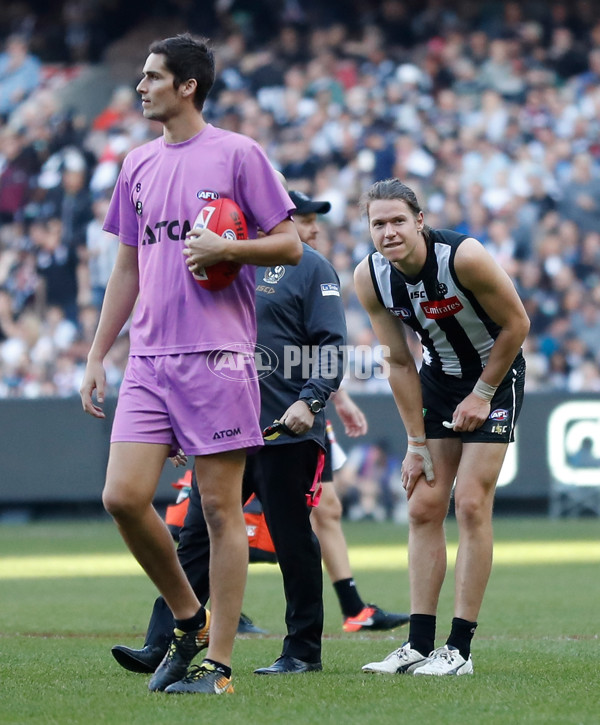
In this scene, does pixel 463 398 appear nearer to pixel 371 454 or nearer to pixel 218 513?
pixel 218 513

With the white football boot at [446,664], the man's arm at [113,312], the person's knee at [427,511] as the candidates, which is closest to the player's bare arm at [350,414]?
the person's knee at [427,511]

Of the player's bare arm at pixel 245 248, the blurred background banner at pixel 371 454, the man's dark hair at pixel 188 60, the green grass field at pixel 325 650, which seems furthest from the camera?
the blurred background banner at pixel 371 454

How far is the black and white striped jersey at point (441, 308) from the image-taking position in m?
5.52

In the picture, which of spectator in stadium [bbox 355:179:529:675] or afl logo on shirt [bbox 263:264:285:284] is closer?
spectator in stadium [bbox 355:179:529:675]

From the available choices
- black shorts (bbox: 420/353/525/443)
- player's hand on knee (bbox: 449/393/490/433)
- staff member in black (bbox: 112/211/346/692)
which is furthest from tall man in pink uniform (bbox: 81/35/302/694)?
black shorts (bbox: 420/353/525/443)

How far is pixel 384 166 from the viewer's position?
19047 mm

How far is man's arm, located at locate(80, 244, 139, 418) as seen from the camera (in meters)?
5.06

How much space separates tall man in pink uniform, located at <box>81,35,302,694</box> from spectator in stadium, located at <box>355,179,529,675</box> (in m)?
0.88

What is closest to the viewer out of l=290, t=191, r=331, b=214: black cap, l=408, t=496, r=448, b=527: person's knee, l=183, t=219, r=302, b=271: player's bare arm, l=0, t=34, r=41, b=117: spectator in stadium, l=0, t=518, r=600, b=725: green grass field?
l=0, t=518, r=600, b=725: green grass field

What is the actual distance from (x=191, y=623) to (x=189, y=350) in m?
1.11

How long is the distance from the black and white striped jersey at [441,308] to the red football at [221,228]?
1.06m

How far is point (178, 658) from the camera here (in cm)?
498

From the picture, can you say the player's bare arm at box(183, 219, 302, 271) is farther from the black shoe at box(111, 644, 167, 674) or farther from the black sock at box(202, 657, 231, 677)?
the black shoe at box(111, 644, 167, 674)

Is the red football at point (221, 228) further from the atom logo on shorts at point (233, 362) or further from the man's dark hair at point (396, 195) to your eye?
the man's dark hair at point (396, 195)
